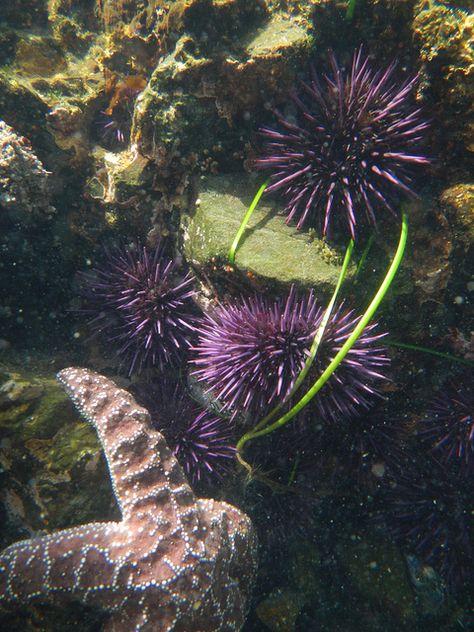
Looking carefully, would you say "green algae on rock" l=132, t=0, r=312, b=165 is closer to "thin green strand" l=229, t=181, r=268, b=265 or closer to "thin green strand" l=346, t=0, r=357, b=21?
"thin green strand" l=346, t=0, r=357, b=21

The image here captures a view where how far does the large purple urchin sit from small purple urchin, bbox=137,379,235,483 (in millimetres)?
2240

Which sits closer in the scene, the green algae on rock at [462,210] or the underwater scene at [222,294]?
the underwater scene at [222,294]

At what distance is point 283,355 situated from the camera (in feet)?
10.8

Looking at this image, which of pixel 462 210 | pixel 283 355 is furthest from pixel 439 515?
pixel 462 210

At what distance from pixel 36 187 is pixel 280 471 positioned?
12.8ft

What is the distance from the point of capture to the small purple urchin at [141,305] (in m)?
4.04

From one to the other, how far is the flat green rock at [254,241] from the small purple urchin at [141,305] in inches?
14.8

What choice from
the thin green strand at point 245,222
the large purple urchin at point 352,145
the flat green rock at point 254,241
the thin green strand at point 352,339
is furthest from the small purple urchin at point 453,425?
the thin green strand at point 245,222

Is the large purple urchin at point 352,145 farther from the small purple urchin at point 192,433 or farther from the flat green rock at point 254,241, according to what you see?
the small purple urchin at point 192,433

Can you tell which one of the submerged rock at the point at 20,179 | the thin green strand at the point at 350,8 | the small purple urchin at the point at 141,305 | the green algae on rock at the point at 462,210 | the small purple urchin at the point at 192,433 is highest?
the thin green strand at the point at 350,8

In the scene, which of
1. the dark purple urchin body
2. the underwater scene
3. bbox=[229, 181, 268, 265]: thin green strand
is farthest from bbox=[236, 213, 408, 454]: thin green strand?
the dark purple urchin body

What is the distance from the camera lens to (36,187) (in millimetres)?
4160

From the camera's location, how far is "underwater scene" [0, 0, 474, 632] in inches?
132

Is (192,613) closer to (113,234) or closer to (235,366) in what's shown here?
(235,366)
